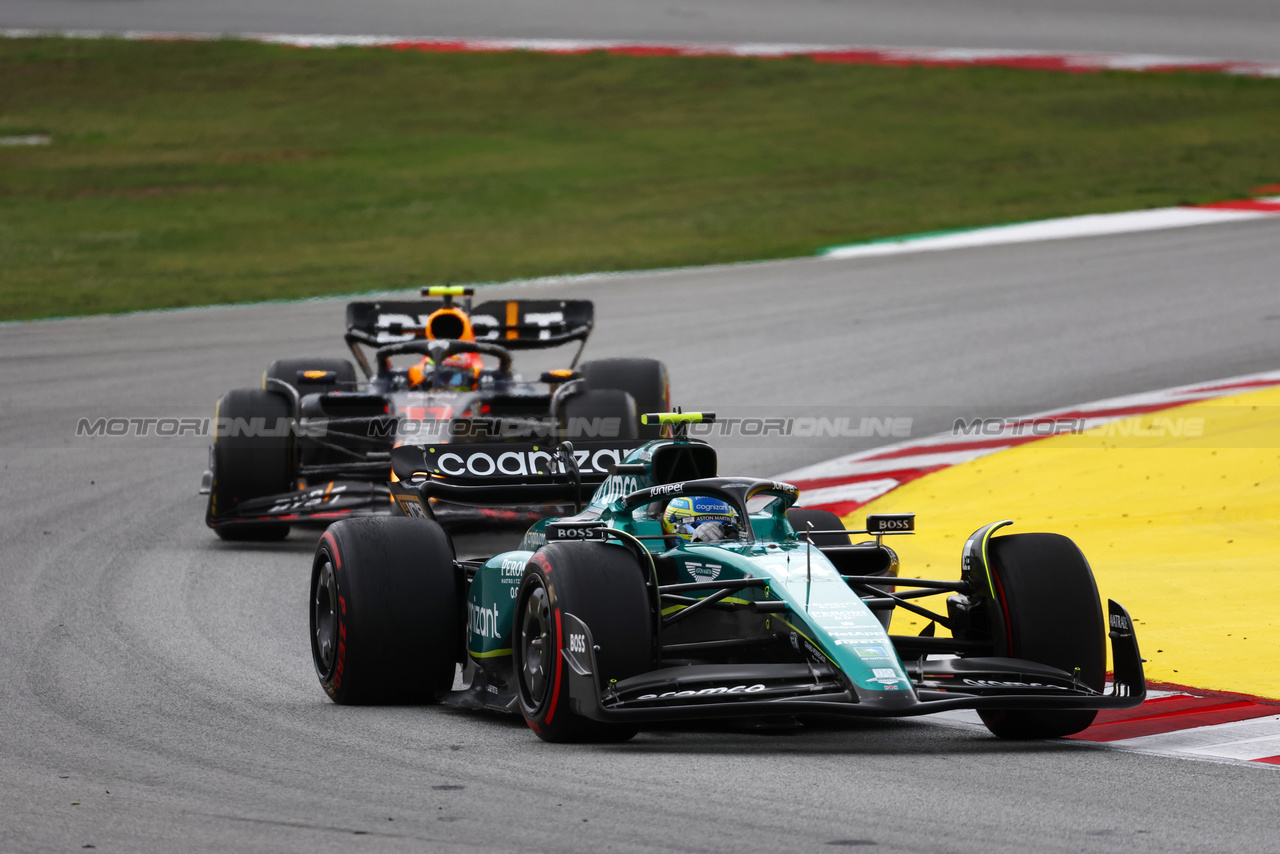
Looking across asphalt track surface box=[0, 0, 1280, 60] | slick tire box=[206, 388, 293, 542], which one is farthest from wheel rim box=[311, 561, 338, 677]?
asphalt track surface box=[0, 0, 1280, 60]

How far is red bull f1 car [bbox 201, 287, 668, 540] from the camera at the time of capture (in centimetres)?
1279

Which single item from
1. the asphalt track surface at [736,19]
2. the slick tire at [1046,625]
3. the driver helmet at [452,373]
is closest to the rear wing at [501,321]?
the driver helmet at [452,373]

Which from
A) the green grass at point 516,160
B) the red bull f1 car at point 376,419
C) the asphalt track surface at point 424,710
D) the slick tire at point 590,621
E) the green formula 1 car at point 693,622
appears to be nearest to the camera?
the asphalt track surface at point 424,710

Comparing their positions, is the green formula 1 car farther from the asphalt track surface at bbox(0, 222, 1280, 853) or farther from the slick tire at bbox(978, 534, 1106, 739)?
the asphalt track surface at bbox(0, 222, 1280, 853)

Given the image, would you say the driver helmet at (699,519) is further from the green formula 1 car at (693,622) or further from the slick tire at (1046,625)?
the slick tire at (1046,625)

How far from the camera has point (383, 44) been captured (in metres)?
44.8

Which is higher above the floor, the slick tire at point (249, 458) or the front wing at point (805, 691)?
the slick tire at point (249, 458)

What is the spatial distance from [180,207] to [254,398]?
20835 mm

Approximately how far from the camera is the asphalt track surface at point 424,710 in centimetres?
557

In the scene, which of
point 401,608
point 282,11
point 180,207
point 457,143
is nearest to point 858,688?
point 401,608

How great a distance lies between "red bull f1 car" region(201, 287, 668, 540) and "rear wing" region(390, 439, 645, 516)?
2404mm

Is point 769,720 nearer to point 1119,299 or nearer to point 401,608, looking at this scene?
point 401,608

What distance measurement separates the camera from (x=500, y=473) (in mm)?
9195

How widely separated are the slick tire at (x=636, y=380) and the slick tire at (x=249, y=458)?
8.82 ft
